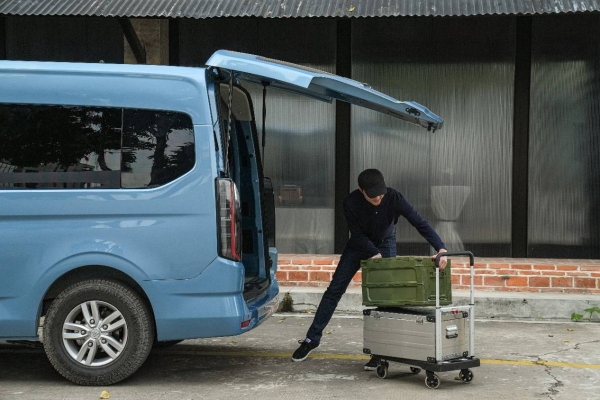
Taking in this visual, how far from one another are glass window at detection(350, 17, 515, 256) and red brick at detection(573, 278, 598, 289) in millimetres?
1409

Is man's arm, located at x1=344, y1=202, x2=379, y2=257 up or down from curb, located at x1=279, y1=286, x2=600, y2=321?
up

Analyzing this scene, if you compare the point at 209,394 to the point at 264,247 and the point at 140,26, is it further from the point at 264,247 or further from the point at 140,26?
the point at 140,26

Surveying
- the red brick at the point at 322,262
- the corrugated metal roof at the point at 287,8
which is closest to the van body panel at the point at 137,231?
the corrugated metal roof at the point at 287,8

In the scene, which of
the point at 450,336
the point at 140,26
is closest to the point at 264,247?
the point at 450,336

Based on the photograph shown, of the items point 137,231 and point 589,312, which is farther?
point 589,312

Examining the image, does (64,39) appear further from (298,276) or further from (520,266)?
(520,266)

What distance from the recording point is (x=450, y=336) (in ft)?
22.2

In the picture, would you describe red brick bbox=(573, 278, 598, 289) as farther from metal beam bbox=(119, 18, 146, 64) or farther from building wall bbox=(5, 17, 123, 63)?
building wall bbox=(5, 17, 123, 63)

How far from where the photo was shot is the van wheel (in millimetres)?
6676

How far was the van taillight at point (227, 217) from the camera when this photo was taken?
659cm

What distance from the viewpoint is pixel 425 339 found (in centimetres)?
671

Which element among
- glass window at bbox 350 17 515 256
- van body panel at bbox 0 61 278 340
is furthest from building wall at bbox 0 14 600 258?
van body panel at bbox 0 61 278 340

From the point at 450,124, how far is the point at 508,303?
274cm

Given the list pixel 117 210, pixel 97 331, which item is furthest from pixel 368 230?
pixel 97 331
